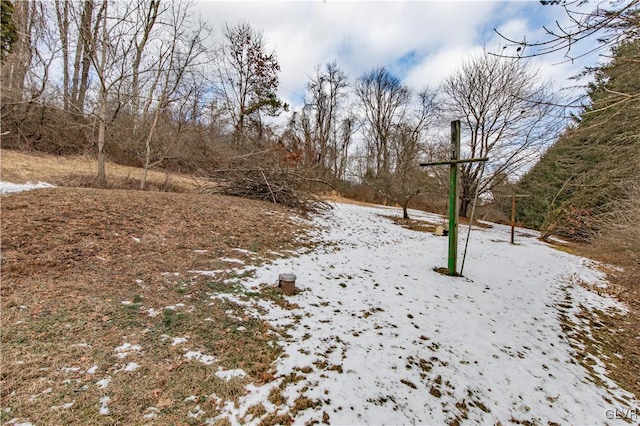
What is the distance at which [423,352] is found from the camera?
261cm

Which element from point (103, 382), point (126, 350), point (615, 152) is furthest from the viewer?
point (615, 152)

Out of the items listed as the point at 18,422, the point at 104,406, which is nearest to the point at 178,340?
the point at 104,406

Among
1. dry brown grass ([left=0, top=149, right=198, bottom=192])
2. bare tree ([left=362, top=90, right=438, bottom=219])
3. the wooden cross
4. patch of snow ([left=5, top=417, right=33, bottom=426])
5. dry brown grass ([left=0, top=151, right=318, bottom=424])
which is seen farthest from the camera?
bare tree ([left=362, top=90, right=438, bottom=219])

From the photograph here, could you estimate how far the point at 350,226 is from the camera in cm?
837

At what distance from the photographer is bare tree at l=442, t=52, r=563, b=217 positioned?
1252 centimetres

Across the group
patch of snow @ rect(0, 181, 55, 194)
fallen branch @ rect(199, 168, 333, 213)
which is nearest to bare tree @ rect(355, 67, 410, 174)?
fallen branch @ rect(199, 168, 333, 213)

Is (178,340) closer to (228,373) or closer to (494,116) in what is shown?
(228,373)

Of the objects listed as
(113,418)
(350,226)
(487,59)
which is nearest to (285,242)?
(350,226)

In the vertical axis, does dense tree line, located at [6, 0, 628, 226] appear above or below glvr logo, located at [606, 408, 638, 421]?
above

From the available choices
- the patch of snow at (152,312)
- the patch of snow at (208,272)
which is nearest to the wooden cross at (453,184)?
the patch of snow at (208,272)

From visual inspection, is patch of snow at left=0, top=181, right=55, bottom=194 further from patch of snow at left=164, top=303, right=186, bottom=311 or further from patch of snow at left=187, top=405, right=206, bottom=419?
patch of snow at left=187, top=405, right=206, bottom=419

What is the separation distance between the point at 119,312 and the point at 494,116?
58.6ft

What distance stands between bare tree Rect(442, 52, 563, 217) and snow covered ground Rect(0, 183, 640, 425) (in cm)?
987

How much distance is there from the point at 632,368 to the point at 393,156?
2153cm
